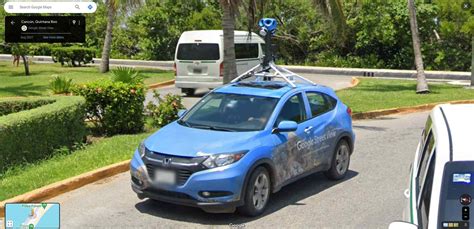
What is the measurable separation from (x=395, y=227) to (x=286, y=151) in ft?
12.9

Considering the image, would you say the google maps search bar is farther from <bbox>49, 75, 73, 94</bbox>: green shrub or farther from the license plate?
<bbox>49, 75, 73, 94</bbox>: green shrub

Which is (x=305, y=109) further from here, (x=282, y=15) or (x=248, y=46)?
(x=282, y=15)

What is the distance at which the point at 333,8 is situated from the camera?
15227mm

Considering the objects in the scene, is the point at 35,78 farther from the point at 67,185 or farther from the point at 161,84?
the point at 67,185

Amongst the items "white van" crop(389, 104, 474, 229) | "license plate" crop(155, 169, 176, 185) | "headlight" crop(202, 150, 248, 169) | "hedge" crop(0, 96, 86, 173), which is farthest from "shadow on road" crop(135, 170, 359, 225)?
"white van" crop(389, 104, 474, 229)

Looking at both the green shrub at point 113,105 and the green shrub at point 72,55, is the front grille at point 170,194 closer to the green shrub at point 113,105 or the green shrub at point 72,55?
the green shrub at point 113,105

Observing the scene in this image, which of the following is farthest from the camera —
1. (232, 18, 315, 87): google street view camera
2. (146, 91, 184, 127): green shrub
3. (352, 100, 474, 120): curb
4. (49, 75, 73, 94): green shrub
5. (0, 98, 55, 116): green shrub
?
(352, 100, 474, 120): curb

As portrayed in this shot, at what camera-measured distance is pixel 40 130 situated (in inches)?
373

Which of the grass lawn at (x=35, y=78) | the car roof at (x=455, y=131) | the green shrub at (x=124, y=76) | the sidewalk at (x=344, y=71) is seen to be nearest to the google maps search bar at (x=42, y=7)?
the green shrub at (x=124, y=76)

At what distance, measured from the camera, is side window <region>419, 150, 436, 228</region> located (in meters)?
3.88

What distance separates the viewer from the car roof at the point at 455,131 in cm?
377

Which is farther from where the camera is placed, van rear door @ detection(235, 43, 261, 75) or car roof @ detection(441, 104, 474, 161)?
van rear door @ detection(235, 43, 261, 75)

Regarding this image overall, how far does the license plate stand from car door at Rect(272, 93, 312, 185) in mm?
1266

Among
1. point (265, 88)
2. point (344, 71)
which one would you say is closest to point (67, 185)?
point (265, 88)
